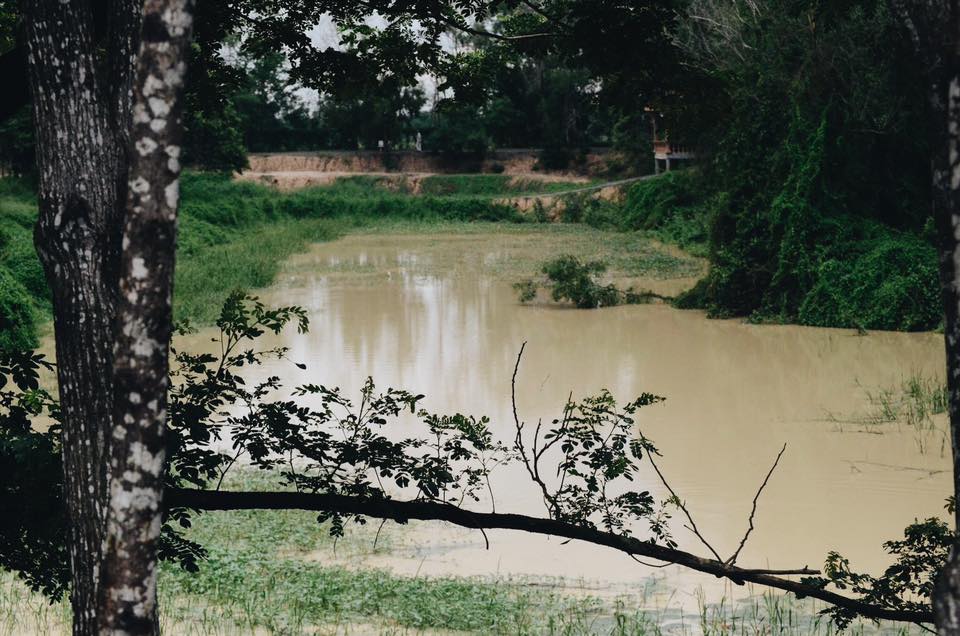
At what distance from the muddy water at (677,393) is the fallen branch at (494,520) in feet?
10.6

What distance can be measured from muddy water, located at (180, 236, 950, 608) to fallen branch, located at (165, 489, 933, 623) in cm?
324

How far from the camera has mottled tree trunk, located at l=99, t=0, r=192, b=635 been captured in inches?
97.0

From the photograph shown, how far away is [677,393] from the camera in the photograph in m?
13.9

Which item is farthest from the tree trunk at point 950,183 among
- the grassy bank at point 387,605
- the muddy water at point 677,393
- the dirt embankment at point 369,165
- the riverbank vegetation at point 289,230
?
the dirt embankment at point 369,165

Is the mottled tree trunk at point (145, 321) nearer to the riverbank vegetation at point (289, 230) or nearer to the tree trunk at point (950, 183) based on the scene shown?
the tree trunk at point (950, 183)

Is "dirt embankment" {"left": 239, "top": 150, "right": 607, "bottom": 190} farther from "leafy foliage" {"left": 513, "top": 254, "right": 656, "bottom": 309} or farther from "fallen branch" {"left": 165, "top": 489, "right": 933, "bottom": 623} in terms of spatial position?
"fallen branch" {"left": 165, "top": 489, "right": 933, "bottom": 623}

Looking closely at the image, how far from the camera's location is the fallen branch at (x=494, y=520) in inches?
159

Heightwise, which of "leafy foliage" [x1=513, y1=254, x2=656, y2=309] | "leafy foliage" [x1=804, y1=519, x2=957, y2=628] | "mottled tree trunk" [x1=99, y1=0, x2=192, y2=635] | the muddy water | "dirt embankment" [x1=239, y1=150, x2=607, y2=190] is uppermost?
"dirt embankment" [x1=239, y1=150, x2=607, y2=190]

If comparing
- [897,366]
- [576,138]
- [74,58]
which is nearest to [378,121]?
[576,138]

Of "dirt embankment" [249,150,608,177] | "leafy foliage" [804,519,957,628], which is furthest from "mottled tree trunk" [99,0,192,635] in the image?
"dirt embankment" [249,150,608,177]

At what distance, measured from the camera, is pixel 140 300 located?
2.50 meters

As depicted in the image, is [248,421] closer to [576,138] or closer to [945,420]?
[945,420]

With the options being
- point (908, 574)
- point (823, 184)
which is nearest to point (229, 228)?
point (823, 184)

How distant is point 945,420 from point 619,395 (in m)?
3.65
